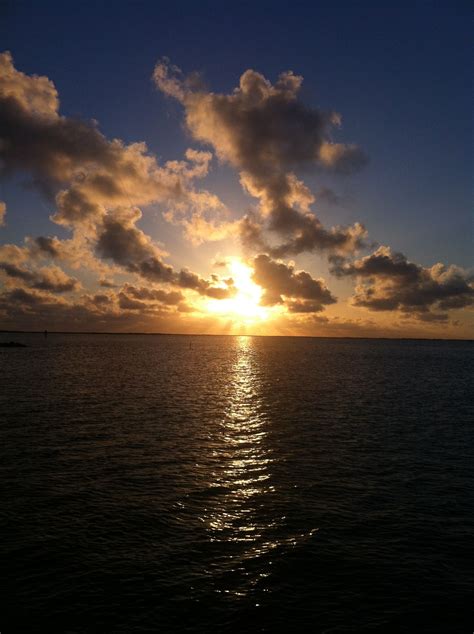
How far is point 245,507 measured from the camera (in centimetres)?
2511

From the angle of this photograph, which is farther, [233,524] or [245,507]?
[245,507]

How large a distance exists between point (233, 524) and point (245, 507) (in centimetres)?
233

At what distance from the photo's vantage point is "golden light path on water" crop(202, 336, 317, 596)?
19.5 m

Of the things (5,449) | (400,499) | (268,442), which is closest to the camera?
(400,499)

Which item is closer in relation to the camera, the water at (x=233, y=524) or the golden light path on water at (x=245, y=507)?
the water at (x=233, y=524)

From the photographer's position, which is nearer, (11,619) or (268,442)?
(11,619)

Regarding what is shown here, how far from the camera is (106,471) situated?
30.9 metres

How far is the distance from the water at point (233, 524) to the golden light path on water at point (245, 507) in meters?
0.10

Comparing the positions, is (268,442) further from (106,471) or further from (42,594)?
(42,594)

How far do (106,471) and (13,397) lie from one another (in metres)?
37.0

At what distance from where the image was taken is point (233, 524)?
75.1 feet

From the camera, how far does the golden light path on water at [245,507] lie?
63.9ft

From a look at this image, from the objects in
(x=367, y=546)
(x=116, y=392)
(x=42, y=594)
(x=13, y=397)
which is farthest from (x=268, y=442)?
(x=13, y=397)

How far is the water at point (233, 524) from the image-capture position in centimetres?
1625
